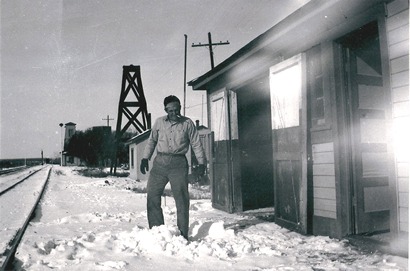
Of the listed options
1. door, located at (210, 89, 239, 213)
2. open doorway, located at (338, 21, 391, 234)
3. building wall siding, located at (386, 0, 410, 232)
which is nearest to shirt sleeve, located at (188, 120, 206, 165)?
open doorway, located at (338, 21, 391, 234)

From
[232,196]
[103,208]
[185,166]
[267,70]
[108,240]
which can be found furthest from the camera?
[103,208]

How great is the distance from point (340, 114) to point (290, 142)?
1.05m

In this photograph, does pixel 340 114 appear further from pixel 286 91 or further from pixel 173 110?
pixel 173 110

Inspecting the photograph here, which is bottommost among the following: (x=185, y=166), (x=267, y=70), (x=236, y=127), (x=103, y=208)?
(x=103, y=208)

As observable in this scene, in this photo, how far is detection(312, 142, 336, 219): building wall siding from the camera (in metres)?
5.27

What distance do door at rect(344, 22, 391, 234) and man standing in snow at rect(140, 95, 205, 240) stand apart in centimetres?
215

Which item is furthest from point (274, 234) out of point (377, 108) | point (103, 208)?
point (103, 208)

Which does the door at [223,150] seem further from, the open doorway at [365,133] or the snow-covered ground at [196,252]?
the open doorway at [365,133]

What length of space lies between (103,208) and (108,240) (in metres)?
4.46

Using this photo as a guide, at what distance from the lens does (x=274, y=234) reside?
18.4 ft

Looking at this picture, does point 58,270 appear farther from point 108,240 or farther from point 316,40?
point 316,40

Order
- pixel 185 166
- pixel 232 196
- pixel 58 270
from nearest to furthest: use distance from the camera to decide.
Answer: pixel 58 270
pixel 185 166
pixel 232 196

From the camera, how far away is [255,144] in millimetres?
8914

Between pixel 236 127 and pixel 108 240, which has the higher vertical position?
pixel 236 127
